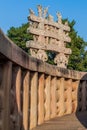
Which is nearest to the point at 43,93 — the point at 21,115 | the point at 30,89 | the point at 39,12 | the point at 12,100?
the point at 30,89

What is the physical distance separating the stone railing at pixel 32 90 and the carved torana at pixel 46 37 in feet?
22.0

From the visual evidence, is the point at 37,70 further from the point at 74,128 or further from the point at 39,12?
the point at 39,12

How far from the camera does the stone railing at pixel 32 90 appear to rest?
204 inches

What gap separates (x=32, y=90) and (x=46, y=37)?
12675 millimetres

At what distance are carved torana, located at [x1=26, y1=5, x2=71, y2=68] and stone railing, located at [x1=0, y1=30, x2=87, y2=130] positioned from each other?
6.70 m

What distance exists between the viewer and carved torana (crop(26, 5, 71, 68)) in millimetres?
18672

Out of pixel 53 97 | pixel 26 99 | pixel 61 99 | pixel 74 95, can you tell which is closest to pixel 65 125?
pixel 26 99

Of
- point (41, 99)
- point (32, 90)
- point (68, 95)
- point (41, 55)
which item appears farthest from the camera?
point (41, 55)

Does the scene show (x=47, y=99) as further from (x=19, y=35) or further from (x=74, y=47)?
(x=19, y=35)

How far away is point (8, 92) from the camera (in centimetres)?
526

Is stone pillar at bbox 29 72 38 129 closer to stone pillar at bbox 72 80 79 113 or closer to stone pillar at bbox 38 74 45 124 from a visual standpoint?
stone pillar at bbox 38 74 45 124

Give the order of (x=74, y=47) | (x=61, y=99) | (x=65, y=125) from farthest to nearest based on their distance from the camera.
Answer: (x=74, y=47) < (x=61, y=99) < (x=65, y=125)

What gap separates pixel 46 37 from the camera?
19953 mm

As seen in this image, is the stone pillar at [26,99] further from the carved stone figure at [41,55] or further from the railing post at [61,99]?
the carved stone figure at [41,55]
